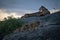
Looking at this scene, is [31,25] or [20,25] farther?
[20,25]

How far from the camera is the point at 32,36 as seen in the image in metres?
22.9

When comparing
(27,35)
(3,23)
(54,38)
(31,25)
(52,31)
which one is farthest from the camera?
(3,23)

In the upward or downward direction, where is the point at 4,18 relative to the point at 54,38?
upward

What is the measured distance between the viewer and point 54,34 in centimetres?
2128

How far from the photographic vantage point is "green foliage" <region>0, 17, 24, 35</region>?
34.2 metres

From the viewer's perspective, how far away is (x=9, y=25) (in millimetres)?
34719

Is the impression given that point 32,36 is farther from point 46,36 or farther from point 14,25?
point 14,25

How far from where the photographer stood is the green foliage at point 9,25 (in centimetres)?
3419

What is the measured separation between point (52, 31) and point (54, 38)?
1.86m

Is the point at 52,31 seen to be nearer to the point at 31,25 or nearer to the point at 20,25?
the point at 31,25

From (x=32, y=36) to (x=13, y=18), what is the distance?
13.7 meters

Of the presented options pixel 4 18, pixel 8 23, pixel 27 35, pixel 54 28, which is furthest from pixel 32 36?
pixel 4 18

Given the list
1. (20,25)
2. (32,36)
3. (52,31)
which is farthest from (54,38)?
(20,25)

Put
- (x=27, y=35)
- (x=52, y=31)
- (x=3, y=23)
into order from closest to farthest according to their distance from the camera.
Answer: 1. (x=52, y=31)
2. (x=27, y=35)
3. (x=3, y=23)
